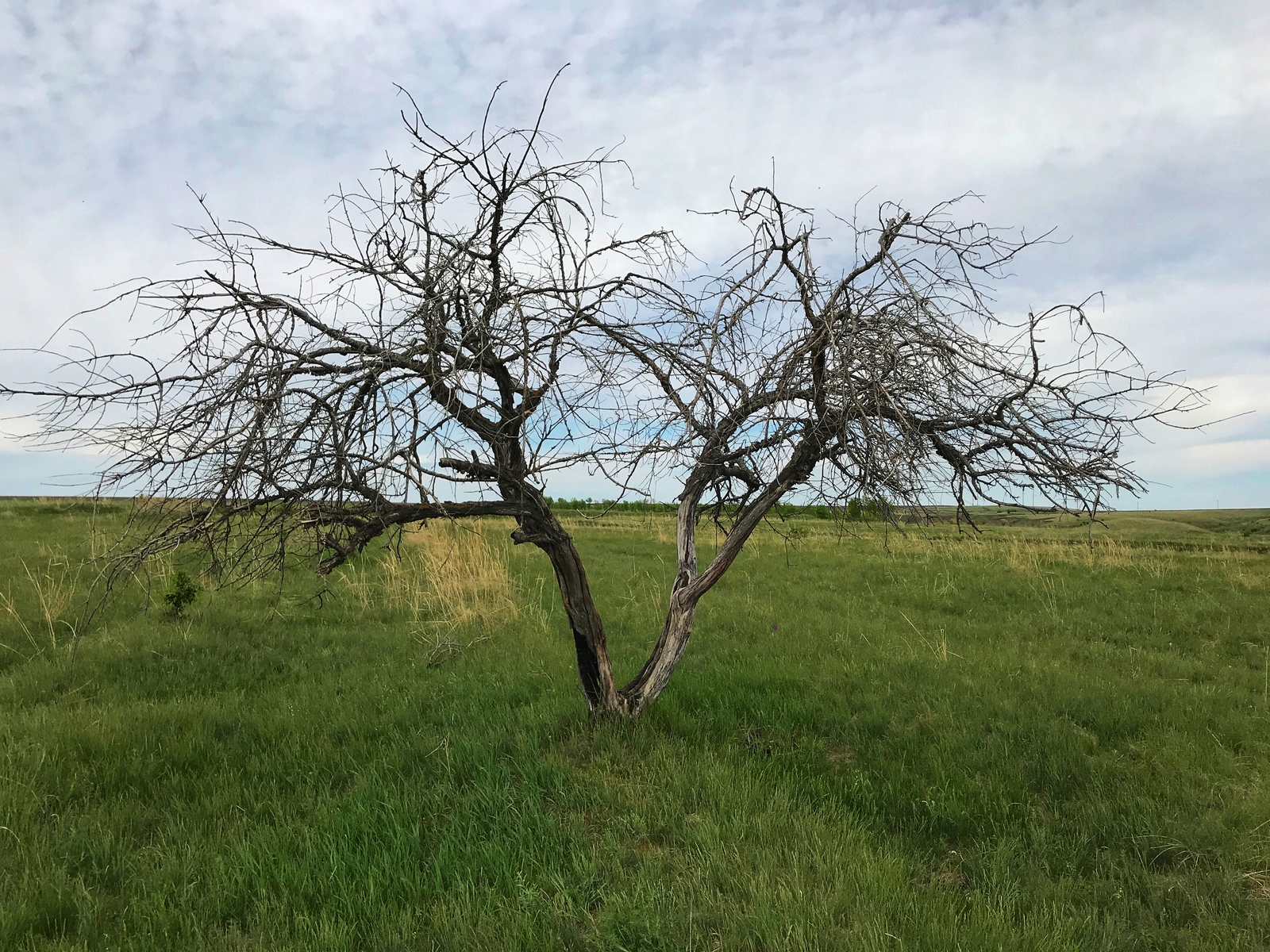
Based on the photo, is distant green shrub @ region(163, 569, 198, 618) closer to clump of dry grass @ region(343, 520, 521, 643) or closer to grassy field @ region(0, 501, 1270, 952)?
grassy field @ region(0, 501, 1270, 952)

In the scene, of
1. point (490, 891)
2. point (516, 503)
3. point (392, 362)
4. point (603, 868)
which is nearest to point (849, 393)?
point (516, 503)

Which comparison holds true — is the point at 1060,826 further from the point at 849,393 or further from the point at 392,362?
the point at 392,362

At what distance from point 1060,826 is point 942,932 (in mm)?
2108

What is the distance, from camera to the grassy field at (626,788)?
3170mm

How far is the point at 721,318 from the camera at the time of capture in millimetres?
4766

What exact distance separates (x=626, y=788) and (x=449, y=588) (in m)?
6.76

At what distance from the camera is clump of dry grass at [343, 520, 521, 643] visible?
9.66m

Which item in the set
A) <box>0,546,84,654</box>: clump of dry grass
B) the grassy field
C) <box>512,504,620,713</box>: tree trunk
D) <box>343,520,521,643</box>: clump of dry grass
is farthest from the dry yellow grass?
<box>512,504,620,713</box>: tree trunk

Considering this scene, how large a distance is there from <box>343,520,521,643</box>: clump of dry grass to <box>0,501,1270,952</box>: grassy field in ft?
1.04

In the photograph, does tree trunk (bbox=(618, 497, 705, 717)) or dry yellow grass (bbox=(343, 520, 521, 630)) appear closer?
tree trunk (bbox=(618, 497, 705, 717))

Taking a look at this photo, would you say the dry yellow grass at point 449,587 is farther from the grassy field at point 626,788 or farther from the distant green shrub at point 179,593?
the distant green shrub at point 179,593

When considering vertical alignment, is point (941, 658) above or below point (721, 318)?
below

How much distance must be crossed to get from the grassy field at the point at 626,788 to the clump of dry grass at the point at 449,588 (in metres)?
0.32

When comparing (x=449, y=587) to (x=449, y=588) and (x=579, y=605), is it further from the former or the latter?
(x=579, y=605)
